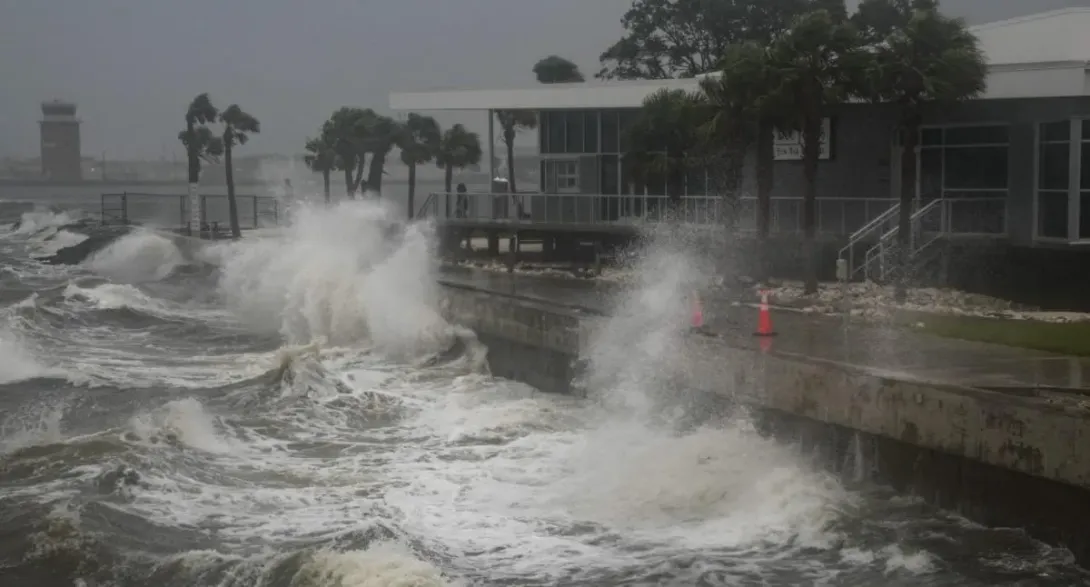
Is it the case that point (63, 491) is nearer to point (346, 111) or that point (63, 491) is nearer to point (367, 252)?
point (367, 252)

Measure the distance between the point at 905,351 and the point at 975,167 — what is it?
30.6 feet

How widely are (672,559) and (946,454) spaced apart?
2.94m

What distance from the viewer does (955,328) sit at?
1772 cm

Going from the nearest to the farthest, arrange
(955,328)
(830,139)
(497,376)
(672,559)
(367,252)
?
1. (672,559)
2. (955,328)
3. (497,376)
4. (830,139)
5. (367,252)

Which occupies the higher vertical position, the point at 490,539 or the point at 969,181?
the point at 969,181

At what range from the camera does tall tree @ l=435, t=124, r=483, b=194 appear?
2003 inches

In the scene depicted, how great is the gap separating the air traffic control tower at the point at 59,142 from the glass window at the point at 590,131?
10273cm

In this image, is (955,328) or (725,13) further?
(725,13)

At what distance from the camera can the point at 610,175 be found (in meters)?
33.9

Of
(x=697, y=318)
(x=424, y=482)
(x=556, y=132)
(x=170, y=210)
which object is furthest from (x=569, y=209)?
(x=170, y=210)

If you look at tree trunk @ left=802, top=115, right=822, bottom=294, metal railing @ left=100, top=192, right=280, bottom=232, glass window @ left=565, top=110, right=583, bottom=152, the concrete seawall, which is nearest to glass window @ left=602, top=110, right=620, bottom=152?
glass window @ left=565, top=110, right=583, bottom=152

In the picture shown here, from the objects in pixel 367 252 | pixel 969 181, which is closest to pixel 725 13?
pixel 367 252

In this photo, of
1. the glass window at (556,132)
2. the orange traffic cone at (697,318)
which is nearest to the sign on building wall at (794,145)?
the glass window at (556,132)

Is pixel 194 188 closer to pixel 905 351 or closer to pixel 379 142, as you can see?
pixel 379 142
